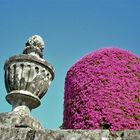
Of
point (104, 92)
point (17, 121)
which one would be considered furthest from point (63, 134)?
point (104, 92)

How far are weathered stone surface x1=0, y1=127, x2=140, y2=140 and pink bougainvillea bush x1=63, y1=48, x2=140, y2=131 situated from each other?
18.4 feet

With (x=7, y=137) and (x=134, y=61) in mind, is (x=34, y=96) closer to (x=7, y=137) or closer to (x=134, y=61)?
(x=7, y=137)

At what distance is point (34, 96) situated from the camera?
4742 mm

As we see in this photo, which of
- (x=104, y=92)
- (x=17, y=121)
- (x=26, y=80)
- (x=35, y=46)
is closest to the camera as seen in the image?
(x=17, y=121)

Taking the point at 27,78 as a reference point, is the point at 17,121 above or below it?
below

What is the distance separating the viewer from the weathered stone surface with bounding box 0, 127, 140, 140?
3645 millimetres

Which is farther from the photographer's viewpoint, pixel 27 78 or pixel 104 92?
pixel 104 92

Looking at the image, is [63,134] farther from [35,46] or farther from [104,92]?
[104,92]

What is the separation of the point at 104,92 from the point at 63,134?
20.8 ft

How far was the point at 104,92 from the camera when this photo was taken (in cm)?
1009

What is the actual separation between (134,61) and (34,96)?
689 centimetres

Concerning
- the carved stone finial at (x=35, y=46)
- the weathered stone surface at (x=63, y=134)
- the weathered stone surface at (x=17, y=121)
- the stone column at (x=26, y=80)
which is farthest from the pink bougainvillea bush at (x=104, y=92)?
the weathered stone surface at (x=63, y=134)

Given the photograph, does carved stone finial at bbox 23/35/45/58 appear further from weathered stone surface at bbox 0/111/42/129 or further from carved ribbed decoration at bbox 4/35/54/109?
weathered stone surface at bbox 0/111/42/129

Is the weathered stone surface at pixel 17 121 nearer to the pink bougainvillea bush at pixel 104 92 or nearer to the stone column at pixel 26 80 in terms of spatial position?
the stone column at pixel 26 80
